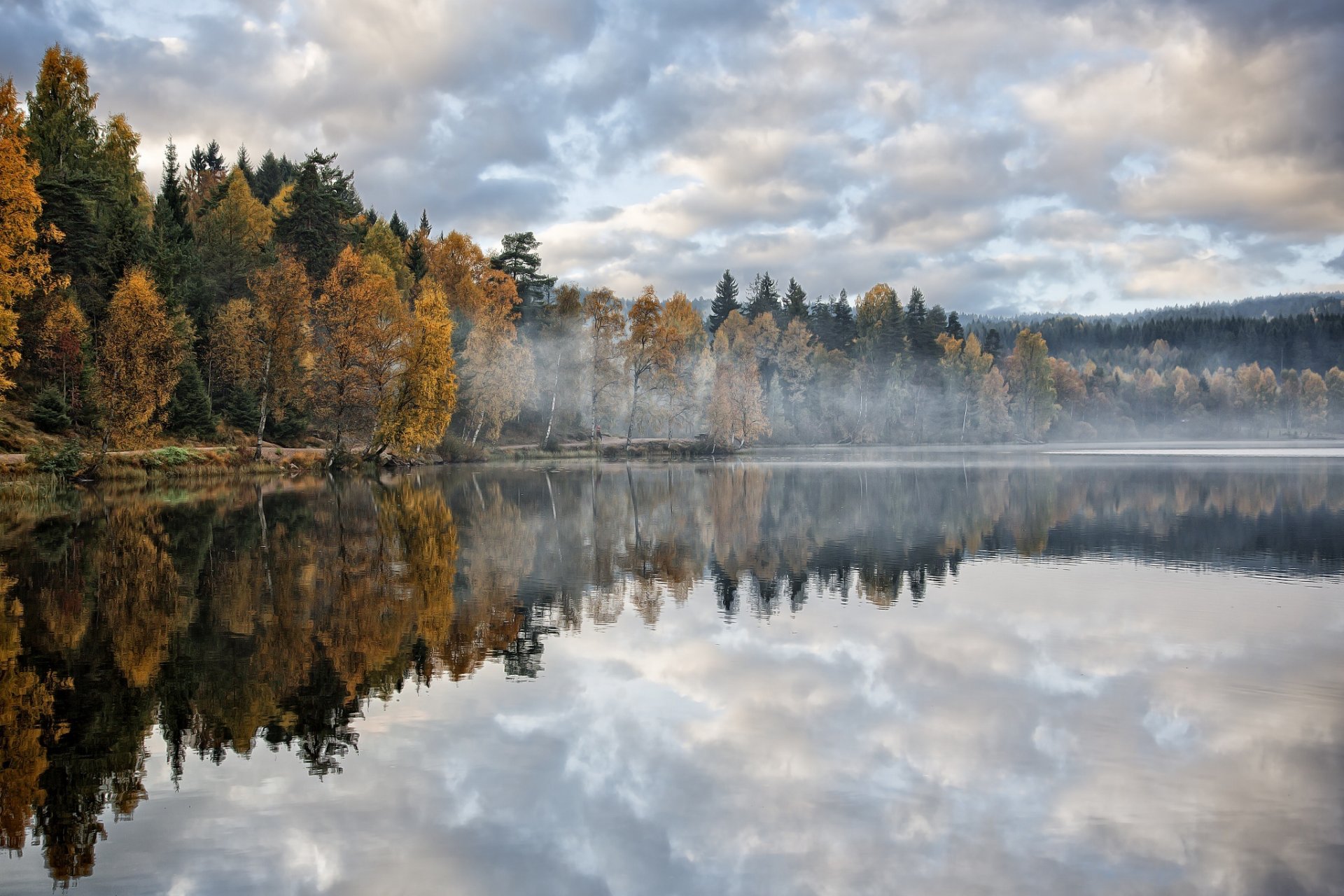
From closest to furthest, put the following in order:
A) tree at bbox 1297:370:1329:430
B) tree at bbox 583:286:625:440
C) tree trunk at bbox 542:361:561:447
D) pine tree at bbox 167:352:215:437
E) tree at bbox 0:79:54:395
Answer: tree at bbox 0:79:54:395, pine tree at bbox 167:352:215:437, tree trunk at bbox 542:361:561:447, tree at bbox 583:286:625:440, tree at bbox 1297:370:1329:430

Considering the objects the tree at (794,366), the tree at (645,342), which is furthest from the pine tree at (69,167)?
the tree at (794,366)

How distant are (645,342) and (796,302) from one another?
5622 centimetres

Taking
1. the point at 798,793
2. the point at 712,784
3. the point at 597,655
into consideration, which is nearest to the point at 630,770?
the point at 712,784

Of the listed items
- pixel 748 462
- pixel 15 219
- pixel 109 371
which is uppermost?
pixel 15 219

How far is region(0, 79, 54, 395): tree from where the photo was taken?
115ft

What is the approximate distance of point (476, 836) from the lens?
7.35 metres

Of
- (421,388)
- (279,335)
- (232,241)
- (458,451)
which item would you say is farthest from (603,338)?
(232,241)

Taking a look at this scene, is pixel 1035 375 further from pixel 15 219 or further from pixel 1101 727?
pixel 1101 727

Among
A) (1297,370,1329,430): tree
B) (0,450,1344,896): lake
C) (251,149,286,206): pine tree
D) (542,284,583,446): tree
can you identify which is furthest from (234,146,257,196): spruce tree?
(1297,370,1329,430): tree

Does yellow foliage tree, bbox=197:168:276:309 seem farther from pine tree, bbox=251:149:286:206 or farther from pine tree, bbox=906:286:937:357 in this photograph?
pine tree, bbox=906:286:937:357

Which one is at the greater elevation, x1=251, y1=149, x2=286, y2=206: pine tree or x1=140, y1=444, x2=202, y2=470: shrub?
x1=251, y1=149, x2=286, y2=206: pine tree

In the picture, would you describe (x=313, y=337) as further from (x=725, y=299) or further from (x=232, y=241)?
(x=725, y=299)

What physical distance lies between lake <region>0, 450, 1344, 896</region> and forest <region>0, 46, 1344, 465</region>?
1015 inches

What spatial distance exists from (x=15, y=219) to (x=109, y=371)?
9.52 metres
